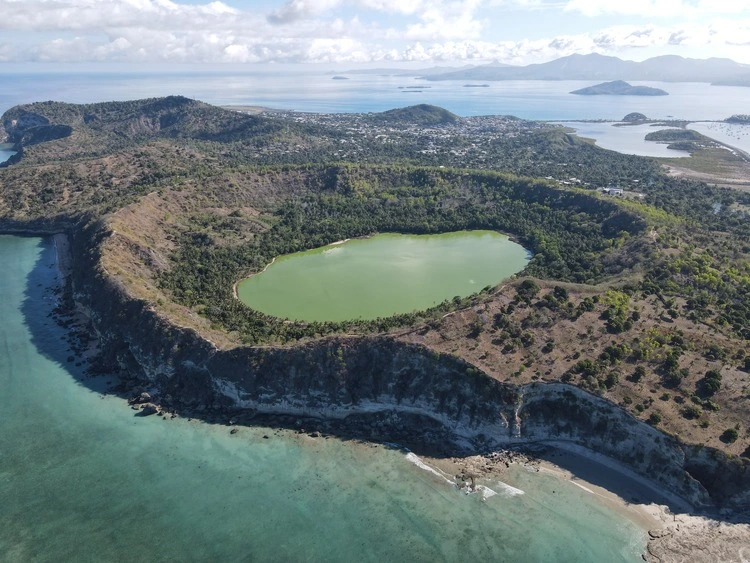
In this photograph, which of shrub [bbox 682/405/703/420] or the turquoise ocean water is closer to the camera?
the turquoise ocean water

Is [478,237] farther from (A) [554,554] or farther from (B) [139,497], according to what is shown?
(B) [139,497]

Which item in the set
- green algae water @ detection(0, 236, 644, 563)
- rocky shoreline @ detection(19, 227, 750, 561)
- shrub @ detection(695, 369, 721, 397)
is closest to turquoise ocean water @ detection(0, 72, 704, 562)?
green algae water @ detection(0, 236, 644, 563)

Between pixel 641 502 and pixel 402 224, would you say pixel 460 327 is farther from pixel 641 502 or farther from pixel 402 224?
pixel 402 224

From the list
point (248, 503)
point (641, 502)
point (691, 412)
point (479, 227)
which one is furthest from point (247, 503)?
point (479, 227)

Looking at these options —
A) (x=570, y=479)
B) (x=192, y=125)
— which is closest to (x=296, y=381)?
(x=570, y=479)

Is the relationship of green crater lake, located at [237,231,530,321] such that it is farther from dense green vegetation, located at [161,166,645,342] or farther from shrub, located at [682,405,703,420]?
shrub, located at [682,405,703,420]

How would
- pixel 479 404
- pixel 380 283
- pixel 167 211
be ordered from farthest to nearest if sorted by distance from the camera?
pixel 167 211
pixel 380 283
pixel 479 404

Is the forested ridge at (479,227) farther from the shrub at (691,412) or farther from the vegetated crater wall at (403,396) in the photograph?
the vegetated crater wall at (403,396)
